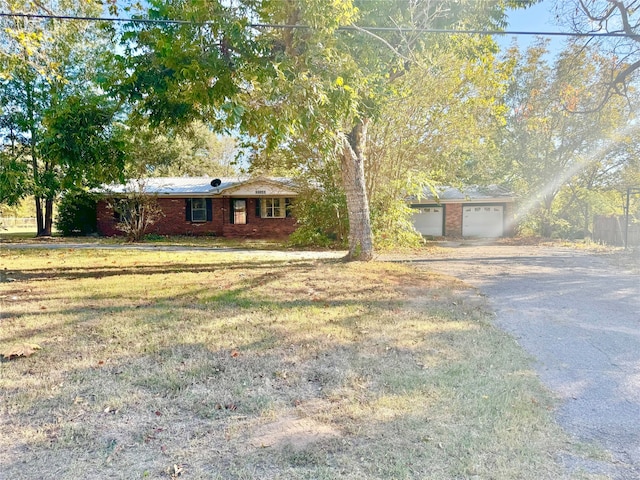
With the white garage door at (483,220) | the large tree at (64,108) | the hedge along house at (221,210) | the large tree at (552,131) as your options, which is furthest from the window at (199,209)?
the large tree at (552,131)

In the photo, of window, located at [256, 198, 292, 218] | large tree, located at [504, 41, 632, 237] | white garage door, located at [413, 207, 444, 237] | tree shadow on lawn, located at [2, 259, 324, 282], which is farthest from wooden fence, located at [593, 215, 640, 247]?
window, located at [256, 198, 292, 218]

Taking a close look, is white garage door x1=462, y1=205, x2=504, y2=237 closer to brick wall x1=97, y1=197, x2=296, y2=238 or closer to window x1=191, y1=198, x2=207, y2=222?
brick wall x1=97, y1=197, x2=296, y2=238

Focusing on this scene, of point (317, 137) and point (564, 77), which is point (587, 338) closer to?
point (317, 137)

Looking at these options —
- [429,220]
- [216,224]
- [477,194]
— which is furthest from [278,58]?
[477,194]

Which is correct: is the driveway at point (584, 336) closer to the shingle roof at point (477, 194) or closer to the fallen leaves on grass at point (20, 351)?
the fallen leaves on grass at point (20, 351)

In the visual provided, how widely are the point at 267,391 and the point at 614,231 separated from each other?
17434 millimetres

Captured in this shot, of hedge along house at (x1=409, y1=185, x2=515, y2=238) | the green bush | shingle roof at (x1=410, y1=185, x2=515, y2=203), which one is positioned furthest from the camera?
hedge along house at (x1=409, y1=185, x2=515, y2=238)

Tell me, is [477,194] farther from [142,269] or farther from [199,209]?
[142,269]

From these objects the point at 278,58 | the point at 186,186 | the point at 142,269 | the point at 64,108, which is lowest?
the point at 142,269

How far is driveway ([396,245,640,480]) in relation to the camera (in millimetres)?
2689

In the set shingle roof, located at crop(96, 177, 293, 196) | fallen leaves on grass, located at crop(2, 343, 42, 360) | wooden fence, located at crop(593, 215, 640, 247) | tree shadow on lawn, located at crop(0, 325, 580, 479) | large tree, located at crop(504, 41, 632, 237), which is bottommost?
tree shadow on lawn, located at crop(0, 325, 580, 479)

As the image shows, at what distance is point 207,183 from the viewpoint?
21.3 metres

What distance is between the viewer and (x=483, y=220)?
21422 millimetres

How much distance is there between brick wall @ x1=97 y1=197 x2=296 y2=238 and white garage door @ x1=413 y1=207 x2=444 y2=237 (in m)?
6.96
